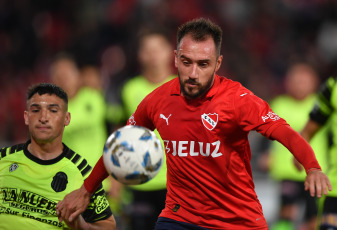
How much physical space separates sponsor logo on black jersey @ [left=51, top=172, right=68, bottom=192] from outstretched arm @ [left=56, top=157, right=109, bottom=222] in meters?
0.25

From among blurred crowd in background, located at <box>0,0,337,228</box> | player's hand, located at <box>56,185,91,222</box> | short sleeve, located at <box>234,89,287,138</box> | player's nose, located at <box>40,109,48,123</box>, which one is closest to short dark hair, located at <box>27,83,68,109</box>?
player's nose, located at <box>40,109,48,123</box>

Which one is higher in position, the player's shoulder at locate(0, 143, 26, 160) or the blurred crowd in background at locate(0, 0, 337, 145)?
the blurred crowd in background at locate(0, 0, 337, 145)

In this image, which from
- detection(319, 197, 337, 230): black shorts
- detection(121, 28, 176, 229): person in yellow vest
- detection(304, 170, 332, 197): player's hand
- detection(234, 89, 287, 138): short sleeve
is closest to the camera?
detection(304, 170, 332, 197): player's hand

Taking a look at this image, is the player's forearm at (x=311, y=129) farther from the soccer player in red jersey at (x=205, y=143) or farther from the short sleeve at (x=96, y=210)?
the short sleeve at (x=96, y=210)

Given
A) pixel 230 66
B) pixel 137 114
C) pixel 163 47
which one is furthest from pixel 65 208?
pixel 230 66

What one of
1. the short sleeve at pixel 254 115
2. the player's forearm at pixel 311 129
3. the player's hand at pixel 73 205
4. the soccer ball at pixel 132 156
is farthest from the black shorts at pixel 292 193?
the soccer ball at pixel 132 156

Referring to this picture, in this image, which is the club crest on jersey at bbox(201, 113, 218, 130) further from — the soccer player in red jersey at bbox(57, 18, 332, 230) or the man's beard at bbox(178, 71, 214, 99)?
the man's beard at bbox(178, 71, 214, 99)

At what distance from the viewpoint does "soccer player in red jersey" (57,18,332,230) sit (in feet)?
13.7

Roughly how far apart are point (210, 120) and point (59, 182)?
1175mm

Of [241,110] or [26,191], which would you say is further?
[26,191]

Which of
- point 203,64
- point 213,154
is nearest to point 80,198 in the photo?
point 213,154

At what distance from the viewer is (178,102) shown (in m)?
4.42

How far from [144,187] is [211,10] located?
11494 mm

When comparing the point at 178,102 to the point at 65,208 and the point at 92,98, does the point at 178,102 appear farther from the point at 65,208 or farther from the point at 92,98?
the point at 92,98
